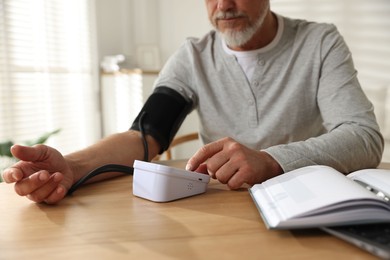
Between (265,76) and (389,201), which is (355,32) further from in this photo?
(389,201)

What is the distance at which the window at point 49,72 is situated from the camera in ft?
6.80

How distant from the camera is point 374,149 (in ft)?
2.88

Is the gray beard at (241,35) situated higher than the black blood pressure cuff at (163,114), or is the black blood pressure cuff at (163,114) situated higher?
the gray beard at (241,35)

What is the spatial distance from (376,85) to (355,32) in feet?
1.19

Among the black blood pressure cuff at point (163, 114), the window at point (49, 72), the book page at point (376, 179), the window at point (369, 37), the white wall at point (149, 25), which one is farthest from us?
the white wall at point (149, 25)

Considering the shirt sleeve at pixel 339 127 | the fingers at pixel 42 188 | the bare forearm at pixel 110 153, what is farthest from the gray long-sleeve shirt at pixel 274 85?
the fingers at pixel 42 188

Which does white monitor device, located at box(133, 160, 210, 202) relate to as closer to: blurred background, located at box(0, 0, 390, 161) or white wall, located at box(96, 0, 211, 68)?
blurred background, located at box(0, 0, 390, 161)

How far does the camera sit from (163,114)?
1.10m

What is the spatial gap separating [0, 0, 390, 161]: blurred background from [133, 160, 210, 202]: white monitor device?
167cm

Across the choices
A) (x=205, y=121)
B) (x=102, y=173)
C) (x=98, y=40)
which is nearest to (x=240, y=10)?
(x=205, y=121)

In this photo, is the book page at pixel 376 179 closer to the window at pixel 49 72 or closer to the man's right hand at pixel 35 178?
the man's right hand at pixel 35 178

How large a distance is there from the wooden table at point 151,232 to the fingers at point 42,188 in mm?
15

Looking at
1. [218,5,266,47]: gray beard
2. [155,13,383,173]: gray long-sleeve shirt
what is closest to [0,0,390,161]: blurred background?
[155,13,383,173]: gray long-sleeve shirt

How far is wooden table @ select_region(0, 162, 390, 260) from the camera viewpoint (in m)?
0.42
